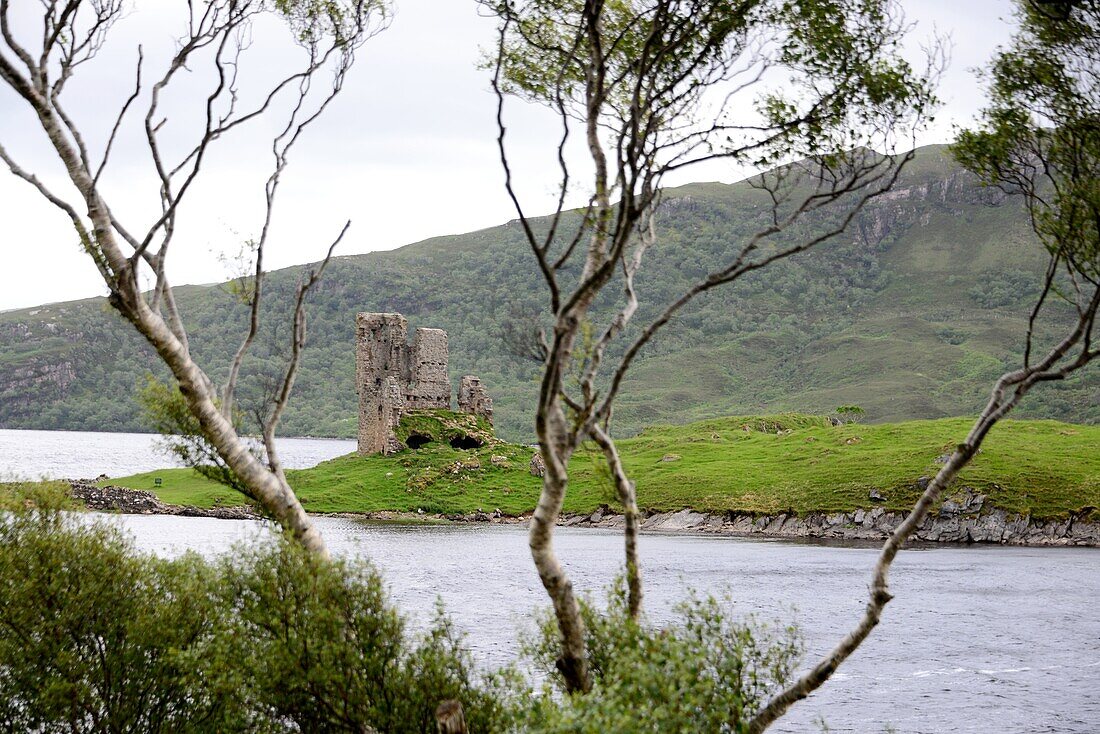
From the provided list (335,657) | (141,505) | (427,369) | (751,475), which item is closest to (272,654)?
(335,657)

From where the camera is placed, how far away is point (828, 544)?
242 feet

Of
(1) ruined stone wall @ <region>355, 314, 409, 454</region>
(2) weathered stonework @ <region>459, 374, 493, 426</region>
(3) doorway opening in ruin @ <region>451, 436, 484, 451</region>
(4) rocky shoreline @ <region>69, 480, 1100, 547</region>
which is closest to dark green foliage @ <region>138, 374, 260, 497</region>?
(4) rocky shoreline @ <region>69, 480, 1100, 547</region>

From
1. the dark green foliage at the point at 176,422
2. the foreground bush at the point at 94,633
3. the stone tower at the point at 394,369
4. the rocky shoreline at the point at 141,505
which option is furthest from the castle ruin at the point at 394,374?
the foreground bush at the point at 94,633

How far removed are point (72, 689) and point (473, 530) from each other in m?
59.3

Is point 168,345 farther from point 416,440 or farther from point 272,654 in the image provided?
point 416,440

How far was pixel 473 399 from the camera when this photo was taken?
105 meters

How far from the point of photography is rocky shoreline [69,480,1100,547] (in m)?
74.1

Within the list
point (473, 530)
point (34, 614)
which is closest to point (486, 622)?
point (34, 614)

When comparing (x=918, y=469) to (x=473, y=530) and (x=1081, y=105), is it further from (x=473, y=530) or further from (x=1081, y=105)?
(x=1081, y=105)

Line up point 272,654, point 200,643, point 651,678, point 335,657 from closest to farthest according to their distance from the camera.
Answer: point 651,678 → point 272,654 → point 335,657 → point 200,643

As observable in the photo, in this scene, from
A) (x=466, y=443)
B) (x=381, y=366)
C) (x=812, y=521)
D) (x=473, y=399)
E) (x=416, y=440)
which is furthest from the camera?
(x=473, y=399)

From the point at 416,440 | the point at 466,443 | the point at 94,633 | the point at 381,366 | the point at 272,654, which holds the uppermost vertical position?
the point at 381,366

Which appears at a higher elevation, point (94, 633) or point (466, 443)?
point (94, 633)

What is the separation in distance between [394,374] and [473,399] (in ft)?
25.7
